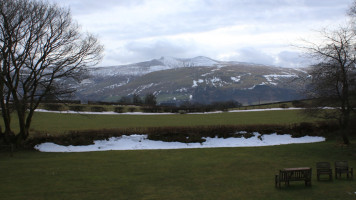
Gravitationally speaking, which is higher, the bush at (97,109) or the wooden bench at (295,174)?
the bush at (97,109)

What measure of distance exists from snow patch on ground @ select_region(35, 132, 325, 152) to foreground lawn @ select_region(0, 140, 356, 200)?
4201mm

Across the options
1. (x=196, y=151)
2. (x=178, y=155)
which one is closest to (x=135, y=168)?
(x=178, y=155)

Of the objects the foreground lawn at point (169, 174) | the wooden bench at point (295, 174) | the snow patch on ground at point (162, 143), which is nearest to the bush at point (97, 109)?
the snow patch on ground at point (162, 143)

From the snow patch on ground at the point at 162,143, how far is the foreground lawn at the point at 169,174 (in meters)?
4.20

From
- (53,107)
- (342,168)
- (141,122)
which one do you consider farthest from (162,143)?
(53,107)

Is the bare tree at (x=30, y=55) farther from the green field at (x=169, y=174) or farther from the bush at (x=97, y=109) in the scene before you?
the bush at (x=97, y=109)

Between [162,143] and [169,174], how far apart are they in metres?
17.5

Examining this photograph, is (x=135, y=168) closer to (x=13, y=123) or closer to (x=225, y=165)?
(x=225, y=165)

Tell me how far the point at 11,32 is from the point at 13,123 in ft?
83.5

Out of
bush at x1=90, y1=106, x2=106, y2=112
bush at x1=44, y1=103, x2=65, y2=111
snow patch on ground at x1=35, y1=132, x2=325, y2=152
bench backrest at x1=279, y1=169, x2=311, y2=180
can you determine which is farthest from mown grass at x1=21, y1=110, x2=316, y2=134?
bench backrest at x1=279, y1=169, x2=311, y2=180

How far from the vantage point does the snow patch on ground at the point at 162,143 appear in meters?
35.9

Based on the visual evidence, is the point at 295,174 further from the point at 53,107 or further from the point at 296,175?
the point at 53,107

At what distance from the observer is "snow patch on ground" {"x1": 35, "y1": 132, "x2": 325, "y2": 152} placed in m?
35.9

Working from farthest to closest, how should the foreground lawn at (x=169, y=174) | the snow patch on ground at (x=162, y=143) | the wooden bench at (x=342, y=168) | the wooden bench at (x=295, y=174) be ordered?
the snow patch on ground at (x=162, y=143)
the wooden bench at (x=342, y=168)
the wooden bench at (x=295, y=174)
the foreground lawn at (x=169, y=174)
